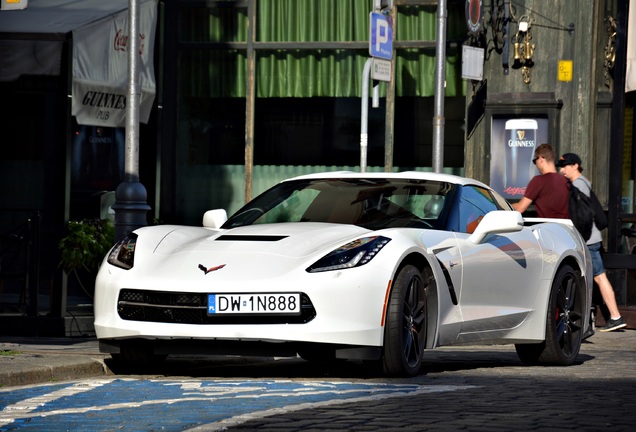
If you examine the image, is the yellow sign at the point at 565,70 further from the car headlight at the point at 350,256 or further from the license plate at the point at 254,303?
the license plate at the point at 254,303

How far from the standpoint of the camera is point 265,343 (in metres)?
8.57

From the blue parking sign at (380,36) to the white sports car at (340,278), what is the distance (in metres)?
5.67

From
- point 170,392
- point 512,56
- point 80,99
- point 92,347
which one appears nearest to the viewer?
point 170,392

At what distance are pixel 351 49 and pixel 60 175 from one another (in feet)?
21.7

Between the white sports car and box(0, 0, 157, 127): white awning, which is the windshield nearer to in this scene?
the white sports car

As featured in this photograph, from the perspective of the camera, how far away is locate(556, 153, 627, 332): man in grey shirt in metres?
15.0

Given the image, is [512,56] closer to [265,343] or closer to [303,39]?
[303,39]

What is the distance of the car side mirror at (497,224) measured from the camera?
9.60 meters

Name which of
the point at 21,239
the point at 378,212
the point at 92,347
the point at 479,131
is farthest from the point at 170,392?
the point at 479,131

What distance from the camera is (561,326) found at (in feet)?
35.8

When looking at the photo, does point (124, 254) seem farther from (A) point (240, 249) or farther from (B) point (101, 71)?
(B) point (101, 71)

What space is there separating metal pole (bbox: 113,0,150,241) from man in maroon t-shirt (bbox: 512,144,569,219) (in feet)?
13.3

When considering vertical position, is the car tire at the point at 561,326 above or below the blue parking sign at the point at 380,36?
below

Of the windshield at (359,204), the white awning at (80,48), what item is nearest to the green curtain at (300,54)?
the white awning at (80,48)
